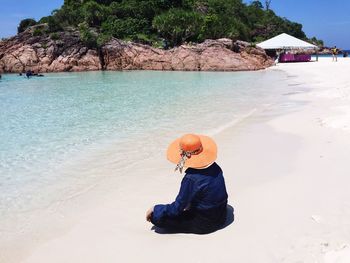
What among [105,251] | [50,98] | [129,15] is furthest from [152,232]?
[129,15]

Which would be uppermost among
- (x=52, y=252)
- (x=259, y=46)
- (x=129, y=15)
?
(x=129, y=15)

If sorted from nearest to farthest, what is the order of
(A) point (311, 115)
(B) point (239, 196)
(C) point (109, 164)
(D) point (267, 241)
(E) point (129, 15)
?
(D) point (267, 241) → (B) point (239, 196) → (C) point (109, 164) → (A) point (311, 115) → (E) point (129, 15)

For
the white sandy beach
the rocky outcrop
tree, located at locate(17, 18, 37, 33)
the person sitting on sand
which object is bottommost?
the white sandy beach

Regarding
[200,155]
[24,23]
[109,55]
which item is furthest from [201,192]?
[24,23]

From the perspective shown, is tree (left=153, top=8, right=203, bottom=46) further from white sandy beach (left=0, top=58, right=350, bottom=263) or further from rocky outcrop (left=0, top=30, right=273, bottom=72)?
white sandy beach (left=0, top=58, right=350, bottom=263)

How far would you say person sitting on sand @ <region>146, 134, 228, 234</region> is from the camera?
3.74 meters

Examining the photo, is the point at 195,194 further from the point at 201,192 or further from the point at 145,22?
the point at 145,22

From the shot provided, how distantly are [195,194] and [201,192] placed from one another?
64mm

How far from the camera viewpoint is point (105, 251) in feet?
12.4

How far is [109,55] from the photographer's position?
38.4 m

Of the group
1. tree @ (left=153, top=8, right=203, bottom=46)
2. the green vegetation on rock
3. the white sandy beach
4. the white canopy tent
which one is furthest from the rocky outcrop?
the white sandy beach

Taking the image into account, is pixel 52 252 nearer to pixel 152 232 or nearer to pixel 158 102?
pixel 152 232

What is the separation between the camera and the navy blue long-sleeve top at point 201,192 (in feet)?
12.3

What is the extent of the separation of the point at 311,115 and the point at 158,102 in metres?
6.30
